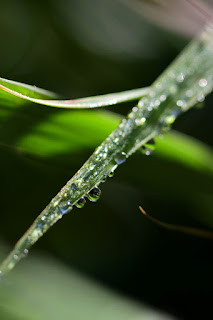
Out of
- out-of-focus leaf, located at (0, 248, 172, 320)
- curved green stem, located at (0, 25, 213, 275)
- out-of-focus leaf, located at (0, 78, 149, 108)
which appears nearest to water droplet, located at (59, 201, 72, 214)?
curved green stem, located at (0, 25, 213, 275)

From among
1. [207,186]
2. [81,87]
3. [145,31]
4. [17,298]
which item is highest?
[145,31]

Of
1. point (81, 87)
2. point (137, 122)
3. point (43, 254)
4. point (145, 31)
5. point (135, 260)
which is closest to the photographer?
point (137, 122)

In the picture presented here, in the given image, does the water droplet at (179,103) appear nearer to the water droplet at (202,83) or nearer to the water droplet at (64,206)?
the water droplet at (202,83)

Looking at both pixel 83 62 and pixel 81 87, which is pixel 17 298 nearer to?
pixel 81 87

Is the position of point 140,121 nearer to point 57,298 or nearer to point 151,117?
point 151,117

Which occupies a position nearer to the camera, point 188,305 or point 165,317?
point 165,317

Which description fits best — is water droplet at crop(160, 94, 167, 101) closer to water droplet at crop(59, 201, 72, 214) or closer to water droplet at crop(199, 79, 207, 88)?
water droplet at crop(199, 79, 207, 88)

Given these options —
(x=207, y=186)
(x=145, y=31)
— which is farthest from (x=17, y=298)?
(x=145, y=31)
